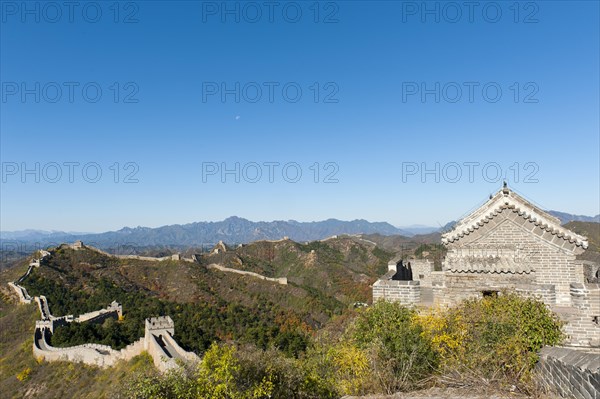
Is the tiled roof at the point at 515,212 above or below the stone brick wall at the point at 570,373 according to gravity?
above

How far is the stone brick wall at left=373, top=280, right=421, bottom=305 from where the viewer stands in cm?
1421

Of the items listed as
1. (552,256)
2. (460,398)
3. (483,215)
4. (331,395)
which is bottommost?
(331,395)

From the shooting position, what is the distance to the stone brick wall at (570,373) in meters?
6.10

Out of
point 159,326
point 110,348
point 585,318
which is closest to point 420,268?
point 585,318

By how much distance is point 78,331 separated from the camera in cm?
4059

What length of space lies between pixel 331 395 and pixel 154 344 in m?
26.8

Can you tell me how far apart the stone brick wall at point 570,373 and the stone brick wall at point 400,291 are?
558 centimetres

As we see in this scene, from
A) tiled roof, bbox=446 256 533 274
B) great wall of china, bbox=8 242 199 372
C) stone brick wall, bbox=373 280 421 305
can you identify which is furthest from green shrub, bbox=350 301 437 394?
great wall of china, bbox=8 242 199 372

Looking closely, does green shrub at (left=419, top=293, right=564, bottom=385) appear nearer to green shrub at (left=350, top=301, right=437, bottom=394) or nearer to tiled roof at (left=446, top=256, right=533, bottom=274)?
green shrub at (left=350, top=301, right=437, bottom=394)

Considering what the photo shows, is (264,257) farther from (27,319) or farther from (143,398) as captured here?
(143,398)

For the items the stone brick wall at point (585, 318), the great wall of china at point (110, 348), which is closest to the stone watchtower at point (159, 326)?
the great wall of china at point (110, 348)

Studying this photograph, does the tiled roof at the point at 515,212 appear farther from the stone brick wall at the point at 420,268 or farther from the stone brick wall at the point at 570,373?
the stone brick wall at the point at 570,373

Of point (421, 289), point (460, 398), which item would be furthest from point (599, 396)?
point (421, 289)

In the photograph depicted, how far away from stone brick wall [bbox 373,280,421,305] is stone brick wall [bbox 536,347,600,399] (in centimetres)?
558
